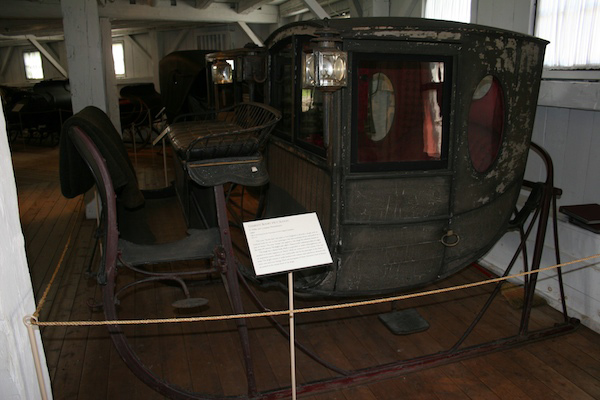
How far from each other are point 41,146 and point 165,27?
3.92 m

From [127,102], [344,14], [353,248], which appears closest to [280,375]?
[353,248]

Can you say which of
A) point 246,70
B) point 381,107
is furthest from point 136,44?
point 381,107

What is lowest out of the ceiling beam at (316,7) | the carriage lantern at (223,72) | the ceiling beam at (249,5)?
the carriage lantern at (223,72)

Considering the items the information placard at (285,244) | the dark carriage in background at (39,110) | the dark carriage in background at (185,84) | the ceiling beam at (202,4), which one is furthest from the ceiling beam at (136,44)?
the information placard at (285,244)

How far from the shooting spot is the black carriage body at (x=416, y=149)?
101 inches

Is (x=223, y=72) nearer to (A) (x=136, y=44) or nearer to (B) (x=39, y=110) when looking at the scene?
(B) (x=39, y=110)

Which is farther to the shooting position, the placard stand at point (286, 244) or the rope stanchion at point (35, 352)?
the placard stand at point (286, 244)

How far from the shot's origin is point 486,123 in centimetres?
284

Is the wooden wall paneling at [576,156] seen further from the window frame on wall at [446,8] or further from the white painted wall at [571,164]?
the window frame on wall at [446,8]

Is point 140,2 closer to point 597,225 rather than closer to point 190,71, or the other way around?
point 190,71

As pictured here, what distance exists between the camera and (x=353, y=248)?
108 inches

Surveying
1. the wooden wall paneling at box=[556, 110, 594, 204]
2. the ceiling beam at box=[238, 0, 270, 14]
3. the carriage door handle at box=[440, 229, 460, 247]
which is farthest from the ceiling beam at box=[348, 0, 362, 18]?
the carriage door handle at box=[440, 229, 460, 247]

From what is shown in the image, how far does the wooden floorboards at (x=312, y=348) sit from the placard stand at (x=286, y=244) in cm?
93

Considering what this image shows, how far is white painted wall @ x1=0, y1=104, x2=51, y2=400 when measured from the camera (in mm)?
1572
